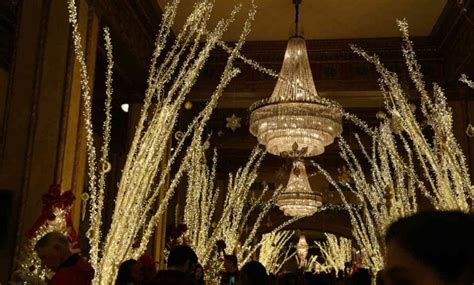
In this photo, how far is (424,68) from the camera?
9.05m

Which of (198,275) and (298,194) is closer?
(198,275)

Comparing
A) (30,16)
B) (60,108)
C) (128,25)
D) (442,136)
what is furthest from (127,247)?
(128,25)

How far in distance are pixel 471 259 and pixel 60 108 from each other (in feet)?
17.9

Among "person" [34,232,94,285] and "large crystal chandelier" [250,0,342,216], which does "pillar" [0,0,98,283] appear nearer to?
"large crystal chandelier" [250,0,342,216]

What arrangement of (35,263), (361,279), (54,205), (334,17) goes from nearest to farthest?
(361,279) → (35,263) → (54,205) → (334,17)

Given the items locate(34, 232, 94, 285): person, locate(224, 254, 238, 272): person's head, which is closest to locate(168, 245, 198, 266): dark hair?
locate(34, 232, 94, 285): person

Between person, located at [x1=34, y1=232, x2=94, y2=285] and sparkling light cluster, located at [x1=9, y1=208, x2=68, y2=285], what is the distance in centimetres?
25

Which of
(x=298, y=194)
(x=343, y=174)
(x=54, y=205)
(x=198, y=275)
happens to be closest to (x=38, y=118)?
(x=54, y=205)

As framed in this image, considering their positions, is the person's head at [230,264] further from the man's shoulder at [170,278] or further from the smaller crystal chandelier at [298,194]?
the smaller crystal chandelier at [298,194]

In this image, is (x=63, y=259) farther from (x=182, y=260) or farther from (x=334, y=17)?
(x=334, y=17)

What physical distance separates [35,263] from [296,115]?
3.21m

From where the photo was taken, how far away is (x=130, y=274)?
396 centimetres

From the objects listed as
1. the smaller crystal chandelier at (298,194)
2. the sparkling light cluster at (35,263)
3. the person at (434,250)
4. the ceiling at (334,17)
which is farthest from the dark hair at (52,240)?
the smaller crystal chandelier at (298,194)

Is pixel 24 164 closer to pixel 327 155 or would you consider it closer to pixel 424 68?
pixel 424 68
